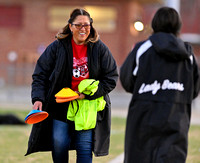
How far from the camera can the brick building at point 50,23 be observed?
35688 millimetres

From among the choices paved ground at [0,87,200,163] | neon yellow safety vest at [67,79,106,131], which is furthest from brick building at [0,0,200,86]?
neon yellow safety vest at [67,79,106,131]

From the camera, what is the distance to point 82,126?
5.11 meters

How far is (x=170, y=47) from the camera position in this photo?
424 cm

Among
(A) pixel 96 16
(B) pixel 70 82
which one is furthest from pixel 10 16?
(B) pixel 70 82

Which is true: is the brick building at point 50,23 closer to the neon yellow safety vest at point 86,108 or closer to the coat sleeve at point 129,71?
the neon yellow safety vest at point 86,108

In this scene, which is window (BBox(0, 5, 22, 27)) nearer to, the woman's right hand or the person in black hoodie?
the woman's right hand

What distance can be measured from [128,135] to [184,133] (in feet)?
1.42

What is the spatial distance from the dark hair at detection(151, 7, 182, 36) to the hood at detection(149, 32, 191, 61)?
57 mm

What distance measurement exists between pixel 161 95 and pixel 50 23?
3269 centimetres

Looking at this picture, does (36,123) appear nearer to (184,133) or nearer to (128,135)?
(128,135)

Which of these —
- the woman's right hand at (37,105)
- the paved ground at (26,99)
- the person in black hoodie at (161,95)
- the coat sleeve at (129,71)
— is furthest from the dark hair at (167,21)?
the paved ground at (26,99)

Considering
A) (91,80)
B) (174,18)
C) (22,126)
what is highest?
(174,18)

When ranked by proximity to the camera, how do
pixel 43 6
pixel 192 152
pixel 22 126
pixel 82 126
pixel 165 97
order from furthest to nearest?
pixel 43 6 → pixel 22 126 → pixel 192 152 → pixel 82 126 → pixel 165 97

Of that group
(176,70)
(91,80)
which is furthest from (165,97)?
(91,80)
